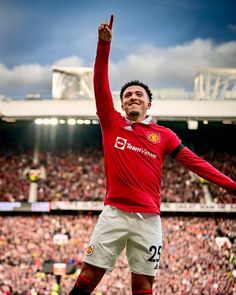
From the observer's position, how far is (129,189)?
126 inches

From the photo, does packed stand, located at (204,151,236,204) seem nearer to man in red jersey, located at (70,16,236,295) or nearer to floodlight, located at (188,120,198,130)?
floodlight, located at (188,120,198,130)

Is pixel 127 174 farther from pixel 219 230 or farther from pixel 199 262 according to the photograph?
pixel 219 230

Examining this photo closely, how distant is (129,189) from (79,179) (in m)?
22.1

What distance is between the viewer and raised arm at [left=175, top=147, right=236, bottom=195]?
323cm

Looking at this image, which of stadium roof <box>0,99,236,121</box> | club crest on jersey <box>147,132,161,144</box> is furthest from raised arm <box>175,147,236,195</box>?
stadium roof <box>0,99,236,121</box>

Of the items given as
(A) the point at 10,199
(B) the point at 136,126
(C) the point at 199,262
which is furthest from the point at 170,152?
(A) the point at 10,199

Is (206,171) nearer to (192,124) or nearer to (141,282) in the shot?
(141,282)

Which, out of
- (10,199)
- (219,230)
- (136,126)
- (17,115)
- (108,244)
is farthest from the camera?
(17,115)

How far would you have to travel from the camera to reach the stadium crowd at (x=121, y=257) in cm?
1396

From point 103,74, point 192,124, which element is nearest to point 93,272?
point 103,74

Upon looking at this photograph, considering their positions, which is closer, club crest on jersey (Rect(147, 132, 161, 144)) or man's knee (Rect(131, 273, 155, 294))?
man's knee (Rect(131, 273, 155, 294))

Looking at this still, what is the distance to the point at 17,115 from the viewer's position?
2673 centimetres

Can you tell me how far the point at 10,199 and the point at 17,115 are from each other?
5683mm

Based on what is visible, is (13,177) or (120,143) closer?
(120,143)
